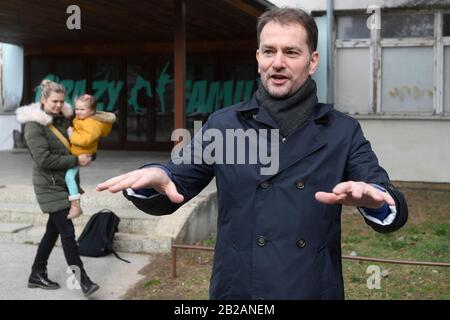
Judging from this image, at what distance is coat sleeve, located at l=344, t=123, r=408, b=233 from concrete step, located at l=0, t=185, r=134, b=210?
5.50 metres

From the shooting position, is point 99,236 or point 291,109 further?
point 99,236

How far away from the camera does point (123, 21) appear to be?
34.3 feet

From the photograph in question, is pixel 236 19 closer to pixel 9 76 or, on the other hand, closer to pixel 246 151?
pixel 9 76

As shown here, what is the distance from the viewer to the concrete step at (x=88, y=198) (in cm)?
737

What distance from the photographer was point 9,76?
1502 cm

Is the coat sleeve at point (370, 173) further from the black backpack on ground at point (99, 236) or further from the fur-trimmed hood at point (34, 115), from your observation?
the black backpack on ground at point (99, 236)

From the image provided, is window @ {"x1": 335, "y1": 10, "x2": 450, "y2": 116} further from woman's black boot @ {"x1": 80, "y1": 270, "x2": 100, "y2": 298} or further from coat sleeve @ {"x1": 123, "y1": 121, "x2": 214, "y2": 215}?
coat sleeve @ {"x1": 123, "y1": 121, "x2": 214, "y2": 215}

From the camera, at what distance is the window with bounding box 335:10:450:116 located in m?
11.5

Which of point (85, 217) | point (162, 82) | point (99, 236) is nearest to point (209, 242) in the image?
point (99, 236)

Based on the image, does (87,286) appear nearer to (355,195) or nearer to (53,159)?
(53,159)

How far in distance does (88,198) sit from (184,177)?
223 inches

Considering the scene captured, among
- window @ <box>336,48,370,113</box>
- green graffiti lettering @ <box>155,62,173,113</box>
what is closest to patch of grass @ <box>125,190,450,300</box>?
window @ <box>336,48,370,113</box>
